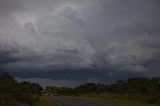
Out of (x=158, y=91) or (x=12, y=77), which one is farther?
(x=158, y=91)

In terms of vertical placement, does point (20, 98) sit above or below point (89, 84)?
below

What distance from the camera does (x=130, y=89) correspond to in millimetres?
81688

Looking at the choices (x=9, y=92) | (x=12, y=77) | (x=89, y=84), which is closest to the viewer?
(x=9, y=92)

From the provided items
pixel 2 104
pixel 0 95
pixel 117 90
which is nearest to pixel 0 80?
pixel 0 95

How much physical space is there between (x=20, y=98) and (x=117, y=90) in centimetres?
5457

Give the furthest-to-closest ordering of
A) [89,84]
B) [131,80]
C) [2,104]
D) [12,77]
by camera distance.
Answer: [89,84] < [131,80] < [12,77] < [2,104]

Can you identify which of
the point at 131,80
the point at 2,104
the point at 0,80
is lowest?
the point at 2,104

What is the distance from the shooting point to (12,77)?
44000 millimetres

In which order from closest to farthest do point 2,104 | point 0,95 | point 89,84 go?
point 2,104, point 0,95, point 89,84

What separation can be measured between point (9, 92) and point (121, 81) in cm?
6957

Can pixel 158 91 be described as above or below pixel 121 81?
below

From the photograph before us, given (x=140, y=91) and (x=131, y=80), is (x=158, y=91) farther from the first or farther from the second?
(x=131, y=80)

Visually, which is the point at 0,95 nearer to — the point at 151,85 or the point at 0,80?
the point at 0,80

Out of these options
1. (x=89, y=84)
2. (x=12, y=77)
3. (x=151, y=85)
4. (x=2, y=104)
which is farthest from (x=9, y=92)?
(x=89, y=84)
